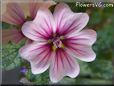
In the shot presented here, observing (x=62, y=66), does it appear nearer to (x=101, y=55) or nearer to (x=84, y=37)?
(x=84, y=37)

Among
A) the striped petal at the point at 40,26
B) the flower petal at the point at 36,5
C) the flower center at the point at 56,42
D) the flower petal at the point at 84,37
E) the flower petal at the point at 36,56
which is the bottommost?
the flower petal at the point at 36,56

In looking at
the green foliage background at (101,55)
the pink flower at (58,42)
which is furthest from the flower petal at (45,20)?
the green foliage background at (101,55)

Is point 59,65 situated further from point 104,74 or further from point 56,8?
point 104,74

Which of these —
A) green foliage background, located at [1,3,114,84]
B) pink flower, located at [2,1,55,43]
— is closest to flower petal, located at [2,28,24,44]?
pink flower, located at [2,1,55,43]

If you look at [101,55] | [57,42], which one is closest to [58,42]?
[57,42]

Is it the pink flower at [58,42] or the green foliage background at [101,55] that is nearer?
the pink flower at [58,42]

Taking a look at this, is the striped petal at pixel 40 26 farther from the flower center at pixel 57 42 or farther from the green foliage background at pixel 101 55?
the green foliage background at pixel 101 55

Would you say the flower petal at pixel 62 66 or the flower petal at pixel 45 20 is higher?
the flower petal at pixel 45 20
